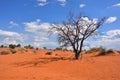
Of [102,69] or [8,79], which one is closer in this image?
[8,79]

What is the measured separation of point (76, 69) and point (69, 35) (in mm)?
7177

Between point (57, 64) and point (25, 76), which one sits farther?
point (57, 64)

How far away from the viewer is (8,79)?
49.4 feet

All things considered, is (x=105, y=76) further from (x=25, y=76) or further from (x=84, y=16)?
(x=84, y=16)

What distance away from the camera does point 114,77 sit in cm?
1669

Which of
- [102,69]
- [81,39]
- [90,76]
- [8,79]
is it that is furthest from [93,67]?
[8,79]

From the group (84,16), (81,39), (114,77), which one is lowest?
(114,77)

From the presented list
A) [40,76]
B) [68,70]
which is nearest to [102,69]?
[68,70]

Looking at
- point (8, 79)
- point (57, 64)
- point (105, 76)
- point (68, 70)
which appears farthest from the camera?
point (57, 64)

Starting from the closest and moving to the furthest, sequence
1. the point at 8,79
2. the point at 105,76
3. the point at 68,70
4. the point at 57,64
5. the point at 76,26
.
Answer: the point at 8,79 → the point at 105,76 → the point at 68,70 → the point at 57,64 → the point at 76,26

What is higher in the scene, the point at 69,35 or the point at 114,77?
the point at 69,35

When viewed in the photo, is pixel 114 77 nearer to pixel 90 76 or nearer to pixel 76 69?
pixel 90 76

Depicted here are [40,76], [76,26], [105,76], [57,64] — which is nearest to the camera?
[40,76]

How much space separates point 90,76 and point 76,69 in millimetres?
2986
